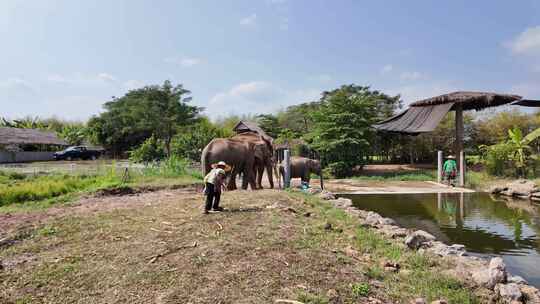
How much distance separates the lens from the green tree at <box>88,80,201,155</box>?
101 feet

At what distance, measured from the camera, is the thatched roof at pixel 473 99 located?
17.2 meters

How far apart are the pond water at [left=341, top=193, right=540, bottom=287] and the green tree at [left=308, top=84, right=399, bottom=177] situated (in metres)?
6.10

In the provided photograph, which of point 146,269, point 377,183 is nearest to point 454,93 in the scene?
point 377,183

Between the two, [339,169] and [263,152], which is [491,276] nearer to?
[263,152]

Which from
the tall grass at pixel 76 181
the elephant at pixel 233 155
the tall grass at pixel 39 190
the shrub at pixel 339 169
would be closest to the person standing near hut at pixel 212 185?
the elephant at pixel 233 155

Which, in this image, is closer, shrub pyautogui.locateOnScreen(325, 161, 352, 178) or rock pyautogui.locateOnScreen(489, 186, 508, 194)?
rock pyautogui.locateOnScreen(489, 186, 508, 194)

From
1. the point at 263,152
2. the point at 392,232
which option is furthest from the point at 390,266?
the point at 263,152

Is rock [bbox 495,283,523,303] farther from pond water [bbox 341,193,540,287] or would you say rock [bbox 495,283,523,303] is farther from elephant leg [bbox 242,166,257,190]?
A: elephant leg [bbox 242,166,257,190]

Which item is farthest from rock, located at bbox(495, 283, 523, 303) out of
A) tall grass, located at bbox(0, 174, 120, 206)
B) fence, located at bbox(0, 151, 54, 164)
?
fence, located at bbox(0, 151, 54, 164)

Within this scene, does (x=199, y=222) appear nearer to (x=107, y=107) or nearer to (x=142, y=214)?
(x=142, y=214)

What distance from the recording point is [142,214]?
620 cm

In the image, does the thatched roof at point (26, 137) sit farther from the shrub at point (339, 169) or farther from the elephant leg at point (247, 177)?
the elephant leg at point (247, 177)

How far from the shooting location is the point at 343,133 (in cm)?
1862

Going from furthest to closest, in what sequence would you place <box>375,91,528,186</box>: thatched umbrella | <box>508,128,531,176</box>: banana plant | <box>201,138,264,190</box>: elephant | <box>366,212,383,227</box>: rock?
<box>375,91,528,186</box>: thatched umbrella → <box>508,128,531,176</box>: banana plant → <box>201,138,264,190</box>: elephant → <box>366,212,383,227</box>: rock
